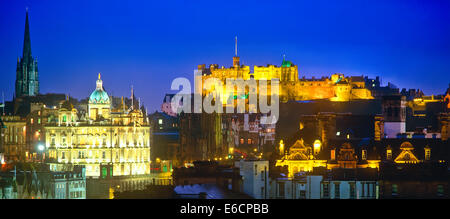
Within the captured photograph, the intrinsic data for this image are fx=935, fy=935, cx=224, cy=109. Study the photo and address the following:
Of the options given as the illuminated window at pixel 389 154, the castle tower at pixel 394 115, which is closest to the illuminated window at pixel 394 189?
the illuminated window at pixel 389 154

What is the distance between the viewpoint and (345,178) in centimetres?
4122

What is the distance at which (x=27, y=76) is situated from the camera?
9150 centimetres

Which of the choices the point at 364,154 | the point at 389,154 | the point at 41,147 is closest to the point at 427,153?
the point at 389,154

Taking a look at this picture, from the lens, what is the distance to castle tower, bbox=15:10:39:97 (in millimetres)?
89500

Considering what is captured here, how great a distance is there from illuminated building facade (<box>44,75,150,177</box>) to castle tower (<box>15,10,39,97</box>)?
13.8m

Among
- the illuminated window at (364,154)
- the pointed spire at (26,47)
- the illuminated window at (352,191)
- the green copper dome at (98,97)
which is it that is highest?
the pointed spire at (26,47)

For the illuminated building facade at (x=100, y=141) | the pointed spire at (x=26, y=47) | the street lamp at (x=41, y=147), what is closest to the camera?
the illuminated building facade at (x=100, y=141)

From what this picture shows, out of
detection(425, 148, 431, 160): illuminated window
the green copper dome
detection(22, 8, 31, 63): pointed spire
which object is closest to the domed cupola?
the green copper dome

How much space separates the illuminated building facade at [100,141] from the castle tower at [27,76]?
13839 millimetres

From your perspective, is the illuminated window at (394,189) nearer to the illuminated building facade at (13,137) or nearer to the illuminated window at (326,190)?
the illuminated window at (326,190)

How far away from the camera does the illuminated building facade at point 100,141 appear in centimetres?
7331

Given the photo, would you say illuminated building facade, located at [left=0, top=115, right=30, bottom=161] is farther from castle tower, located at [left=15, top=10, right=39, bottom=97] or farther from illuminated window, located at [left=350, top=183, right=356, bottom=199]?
illuminated window, located at [left=350, top=183, right=356, bottom=199]

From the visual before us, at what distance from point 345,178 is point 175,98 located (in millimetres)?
58454

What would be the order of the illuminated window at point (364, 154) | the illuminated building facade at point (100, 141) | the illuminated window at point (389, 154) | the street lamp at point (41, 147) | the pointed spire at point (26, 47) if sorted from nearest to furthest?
1. the illuminated window at point (364, 154)
2. the illuminated window at point (389, 154)
3. the illuminated building facade at point (100, 141)
4. the street lamp at point (41, 147)
5. the pointed spire at point (26, 47)
